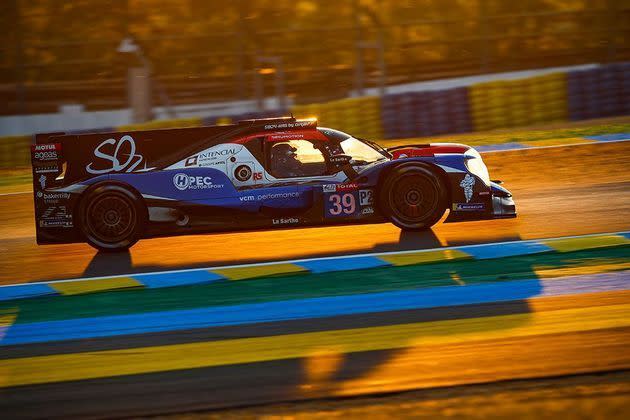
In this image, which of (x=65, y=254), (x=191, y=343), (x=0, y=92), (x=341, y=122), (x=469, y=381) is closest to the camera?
(x=469, y=381)

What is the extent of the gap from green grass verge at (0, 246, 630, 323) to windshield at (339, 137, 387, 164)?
5.48 ft

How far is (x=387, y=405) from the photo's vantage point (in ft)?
18.3

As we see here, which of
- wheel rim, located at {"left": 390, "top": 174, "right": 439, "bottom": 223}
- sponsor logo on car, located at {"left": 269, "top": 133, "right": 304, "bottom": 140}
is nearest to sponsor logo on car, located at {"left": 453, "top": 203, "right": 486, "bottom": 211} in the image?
wheel rim, located at {"left": 390, "top": 174, "right": 439, "bottom": 223}

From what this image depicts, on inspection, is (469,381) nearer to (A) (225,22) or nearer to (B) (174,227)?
(B) (174,227)

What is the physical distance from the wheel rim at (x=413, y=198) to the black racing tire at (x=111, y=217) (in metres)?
2.65

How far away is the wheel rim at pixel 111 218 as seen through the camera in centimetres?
1026

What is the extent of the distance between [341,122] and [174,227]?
11.1 metres

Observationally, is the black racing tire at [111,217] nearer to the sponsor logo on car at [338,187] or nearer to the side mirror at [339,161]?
the sponsor logo on car at [338,187]

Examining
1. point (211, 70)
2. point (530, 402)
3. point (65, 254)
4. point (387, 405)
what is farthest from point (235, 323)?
point (211, 70)

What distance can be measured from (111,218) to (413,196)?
3.20 meters

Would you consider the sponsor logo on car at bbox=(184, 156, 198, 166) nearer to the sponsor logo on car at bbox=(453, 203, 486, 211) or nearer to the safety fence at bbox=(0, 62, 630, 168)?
the sponsor logo on car at bbox=(453, 203, 486, 211)

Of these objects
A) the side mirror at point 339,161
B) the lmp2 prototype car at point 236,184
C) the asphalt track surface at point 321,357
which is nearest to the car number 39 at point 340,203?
the lmp2 prototype car at point 236,184

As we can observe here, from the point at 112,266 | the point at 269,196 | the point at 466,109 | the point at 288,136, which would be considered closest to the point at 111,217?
the point at 112,266

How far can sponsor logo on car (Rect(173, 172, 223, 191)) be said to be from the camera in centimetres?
1020
